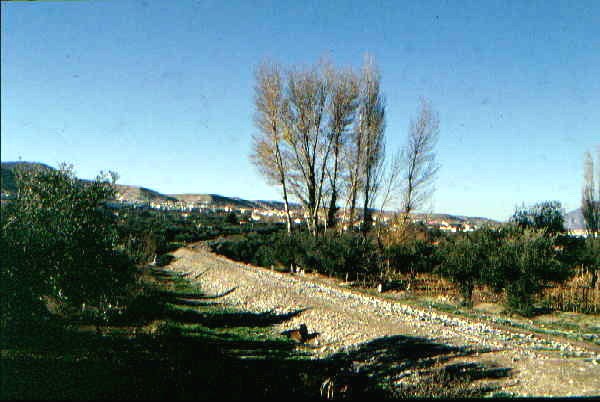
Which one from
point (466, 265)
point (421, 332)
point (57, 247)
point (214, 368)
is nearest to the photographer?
point (57, 247)

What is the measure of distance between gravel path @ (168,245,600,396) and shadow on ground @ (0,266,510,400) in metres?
0.53

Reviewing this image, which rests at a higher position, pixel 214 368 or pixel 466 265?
pixel 466 265

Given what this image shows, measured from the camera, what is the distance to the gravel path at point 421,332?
28.8 ft

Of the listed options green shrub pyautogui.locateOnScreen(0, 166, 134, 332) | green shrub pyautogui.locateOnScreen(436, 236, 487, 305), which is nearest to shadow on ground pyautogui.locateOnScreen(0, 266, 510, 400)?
green shrub pyautogui.locateOnScreen(0, 166, 134, 332)

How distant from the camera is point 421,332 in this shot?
12812mm

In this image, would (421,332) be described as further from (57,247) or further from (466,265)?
(57,247)

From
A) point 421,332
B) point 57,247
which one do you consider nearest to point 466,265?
point 421,332

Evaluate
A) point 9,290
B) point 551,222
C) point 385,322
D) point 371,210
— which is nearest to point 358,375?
point 385,322

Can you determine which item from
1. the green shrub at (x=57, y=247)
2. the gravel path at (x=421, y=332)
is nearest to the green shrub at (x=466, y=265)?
the gravel path at (x=421, y=332)

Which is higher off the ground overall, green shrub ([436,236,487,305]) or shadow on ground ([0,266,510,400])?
green shrub ([436,236,487,305])

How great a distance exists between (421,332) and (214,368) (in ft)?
19.7

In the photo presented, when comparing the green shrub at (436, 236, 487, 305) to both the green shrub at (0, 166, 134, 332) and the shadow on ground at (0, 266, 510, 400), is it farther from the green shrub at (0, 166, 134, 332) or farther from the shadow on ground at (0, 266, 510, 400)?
the green shrub at (0, 166, 134, 332)

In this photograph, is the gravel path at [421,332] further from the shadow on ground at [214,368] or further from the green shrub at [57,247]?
the green shrub at [57,247]

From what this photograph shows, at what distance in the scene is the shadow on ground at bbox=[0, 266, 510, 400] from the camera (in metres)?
8.40
